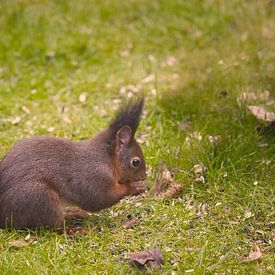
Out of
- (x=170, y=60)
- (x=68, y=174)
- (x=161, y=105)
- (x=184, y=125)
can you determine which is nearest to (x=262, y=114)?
(x=184, y=125)

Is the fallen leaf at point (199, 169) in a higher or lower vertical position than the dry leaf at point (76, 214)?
higher

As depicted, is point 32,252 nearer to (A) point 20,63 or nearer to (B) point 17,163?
(B) point 17,163

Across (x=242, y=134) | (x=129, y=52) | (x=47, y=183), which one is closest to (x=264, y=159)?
(x=242, y=134)

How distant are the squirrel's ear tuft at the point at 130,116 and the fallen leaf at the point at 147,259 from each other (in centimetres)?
113

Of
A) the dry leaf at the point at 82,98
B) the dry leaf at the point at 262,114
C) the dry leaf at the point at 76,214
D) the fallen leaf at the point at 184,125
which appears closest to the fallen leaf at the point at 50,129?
the dry leaf at the point at 82,98

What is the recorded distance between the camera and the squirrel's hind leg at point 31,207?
472 centimetres

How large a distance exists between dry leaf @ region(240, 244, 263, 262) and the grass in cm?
4

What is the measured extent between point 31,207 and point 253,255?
1592mm

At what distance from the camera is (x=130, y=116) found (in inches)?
202

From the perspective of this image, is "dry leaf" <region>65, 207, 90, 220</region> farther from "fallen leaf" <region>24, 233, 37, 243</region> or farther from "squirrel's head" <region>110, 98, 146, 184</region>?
"fallen leaf" <region>24, 233, 37, 243</region>

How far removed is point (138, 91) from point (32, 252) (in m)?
3.21

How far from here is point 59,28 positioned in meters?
8.84

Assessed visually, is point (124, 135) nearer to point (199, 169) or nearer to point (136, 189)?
point (136, 189)

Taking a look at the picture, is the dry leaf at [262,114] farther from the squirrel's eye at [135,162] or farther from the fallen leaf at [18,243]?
the fallen leaf at [18,243]
